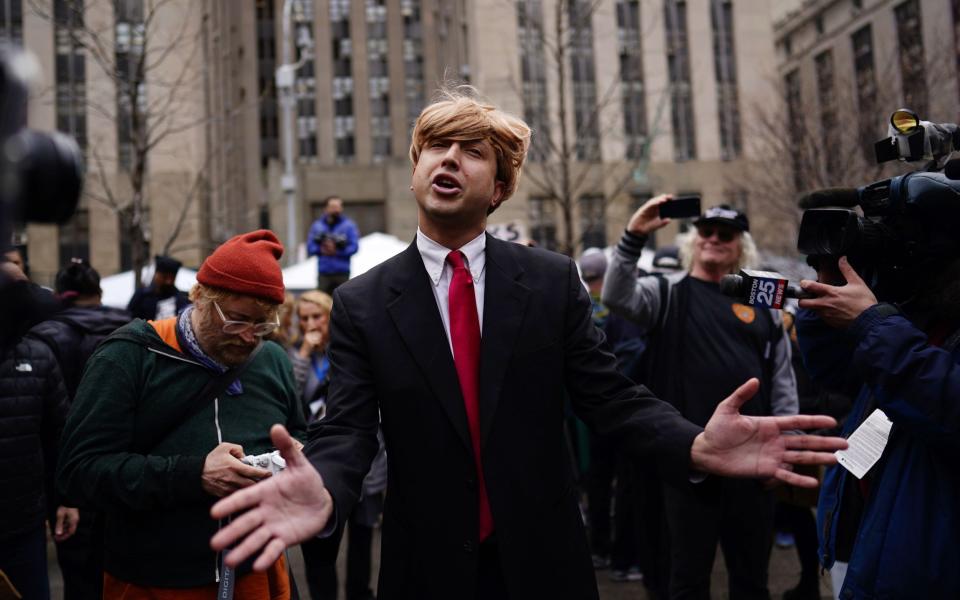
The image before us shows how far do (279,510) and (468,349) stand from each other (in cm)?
77

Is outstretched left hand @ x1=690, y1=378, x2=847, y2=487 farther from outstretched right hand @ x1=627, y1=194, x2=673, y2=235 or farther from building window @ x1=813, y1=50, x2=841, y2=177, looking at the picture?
building window @ x1=813, y1=50, x2=841, y2=177

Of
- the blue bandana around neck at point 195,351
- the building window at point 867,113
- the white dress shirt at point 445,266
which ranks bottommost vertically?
the blue bandana around neck at point 195,351

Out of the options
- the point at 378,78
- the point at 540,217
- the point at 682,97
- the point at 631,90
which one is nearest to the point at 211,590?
the point at 540,217

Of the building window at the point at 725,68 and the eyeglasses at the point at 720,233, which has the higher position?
the building window at the point at 725,68

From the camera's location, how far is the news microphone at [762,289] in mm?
2619

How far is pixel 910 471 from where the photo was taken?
2.55 metres

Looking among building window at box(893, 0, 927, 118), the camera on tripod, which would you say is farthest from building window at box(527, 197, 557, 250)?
the camera on tripod

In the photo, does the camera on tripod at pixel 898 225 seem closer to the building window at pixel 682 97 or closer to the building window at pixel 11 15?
the building window at pixel 11 15

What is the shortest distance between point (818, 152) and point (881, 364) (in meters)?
14.7

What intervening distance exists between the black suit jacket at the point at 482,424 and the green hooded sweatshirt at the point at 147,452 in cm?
84

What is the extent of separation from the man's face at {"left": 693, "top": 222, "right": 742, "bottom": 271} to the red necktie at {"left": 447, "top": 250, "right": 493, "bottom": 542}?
250 cm

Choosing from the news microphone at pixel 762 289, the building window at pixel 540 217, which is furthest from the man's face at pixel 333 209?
the building window at pixel 540 217

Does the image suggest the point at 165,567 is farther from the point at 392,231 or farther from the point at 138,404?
the point at 392,231

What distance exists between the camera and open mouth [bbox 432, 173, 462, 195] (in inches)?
98.1
